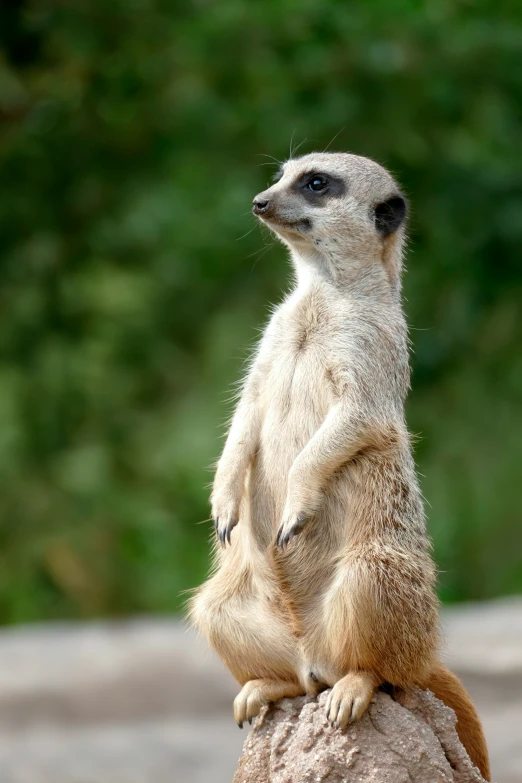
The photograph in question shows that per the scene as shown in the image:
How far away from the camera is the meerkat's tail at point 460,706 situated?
312 centimetres

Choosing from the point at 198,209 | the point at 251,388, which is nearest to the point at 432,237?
the point at 198,209

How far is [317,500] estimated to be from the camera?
114 inches

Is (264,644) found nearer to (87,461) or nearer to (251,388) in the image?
(251,388)

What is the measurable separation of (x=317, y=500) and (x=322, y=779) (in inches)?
26.5

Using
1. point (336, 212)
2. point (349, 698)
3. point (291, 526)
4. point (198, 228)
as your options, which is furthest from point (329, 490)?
point (198, 228)

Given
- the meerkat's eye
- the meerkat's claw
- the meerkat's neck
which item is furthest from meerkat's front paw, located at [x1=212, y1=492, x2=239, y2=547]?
the meerkat's eye

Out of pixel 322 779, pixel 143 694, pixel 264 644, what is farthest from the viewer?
pixel 143 694

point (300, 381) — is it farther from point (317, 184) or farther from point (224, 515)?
point (317, 184)

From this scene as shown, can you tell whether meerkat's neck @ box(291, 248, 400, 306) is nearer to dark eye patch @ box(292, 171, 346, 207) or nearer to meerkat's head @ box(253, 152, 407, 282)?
meerkat's head @ box(253, 152, 407, 282)

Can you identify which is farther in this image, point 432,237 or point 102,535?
point 102,535

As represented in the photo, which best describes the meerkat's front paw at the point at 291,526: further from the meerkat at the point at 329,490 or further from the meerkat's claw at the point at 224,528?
the meerkat's claw at the point at 224,528

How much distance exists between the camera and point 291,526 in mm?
2879

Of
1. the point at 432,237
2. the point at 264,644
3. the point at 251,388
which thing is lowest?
the point at 264,644

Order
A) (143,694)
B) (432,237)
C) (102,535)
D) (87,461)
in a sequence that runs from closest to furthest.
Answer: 1. (143,694)
2. (432,237)
3. (87,461)
4. (102,535)
